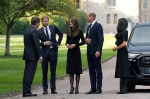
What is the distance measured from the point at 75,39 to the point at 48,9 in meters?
30.2

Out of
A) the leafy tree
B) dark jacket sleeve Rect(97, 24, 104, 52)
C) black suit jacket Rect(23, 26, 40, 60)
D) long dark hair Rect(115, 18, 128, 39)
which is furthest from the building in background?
long dark hair Rect(115, 18, 128, 39)

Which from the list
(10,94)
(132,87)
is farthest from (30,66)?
(132,87)

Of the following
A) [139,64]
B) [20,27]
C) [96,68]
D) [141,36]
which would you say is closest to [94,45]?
[96,68]

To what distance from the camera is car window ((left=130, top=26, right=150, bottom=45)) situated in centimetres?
1664

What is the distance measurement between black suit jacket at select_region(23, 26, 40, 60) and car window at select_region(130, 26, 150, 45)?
2829 millimetres

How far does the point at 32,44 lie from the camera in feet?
50.8

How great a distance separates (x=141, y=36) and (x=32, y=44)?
3.32 m

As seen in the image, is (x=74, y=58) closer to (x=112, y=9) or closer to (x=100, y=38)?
(x=100, y=38)

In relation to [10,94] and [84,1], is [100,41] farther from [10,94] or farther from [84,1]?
[84,1]

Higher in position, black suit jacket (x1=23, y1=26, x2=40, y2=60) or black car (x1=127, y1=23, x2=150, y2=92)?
black suit jacket (x1=23, y1=26, x2=40, y2=60)

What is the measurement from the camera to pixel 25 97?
14.7m

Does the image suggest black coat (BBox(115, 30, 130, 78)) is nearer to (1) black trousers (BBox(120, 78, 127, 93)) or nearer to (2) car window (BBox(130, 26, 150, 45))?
(1) black trousers (BBox(120, 78, 127, 93))

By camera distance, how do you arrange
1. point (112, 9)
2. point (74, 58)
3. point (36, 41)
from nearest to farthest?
point (36, 41) < point (74, 58) < point (112, 9)

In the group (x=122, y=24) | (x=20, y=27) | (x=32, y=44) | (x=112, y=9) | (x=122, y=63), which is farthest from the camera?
(x=112, y=9)
